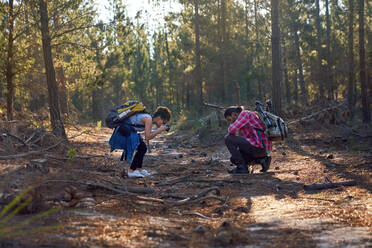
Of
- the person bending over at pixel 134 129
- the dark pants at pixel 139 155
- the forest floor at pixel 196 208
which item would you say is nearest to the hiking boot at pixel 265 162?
the forest floor at pixel 196 208

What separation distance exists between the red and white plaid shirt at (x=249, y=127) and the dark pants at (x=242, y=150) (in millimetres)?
89

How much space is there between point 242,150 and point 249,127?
44cm

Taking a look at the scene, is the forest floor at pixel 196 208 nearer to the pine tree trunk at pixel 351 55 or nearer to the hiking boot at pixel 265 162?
the hiking boot at pixel 265 162

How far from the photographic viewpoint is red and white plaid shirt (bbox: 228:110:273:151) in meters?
6.80

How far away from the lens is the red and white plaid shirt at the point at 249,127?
22.3 ft

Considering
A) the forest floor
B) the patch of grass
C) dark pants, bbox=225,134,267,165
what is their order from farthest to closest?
dark pants, bbox=225,134,267,165 → the forest floor → the patch of grass

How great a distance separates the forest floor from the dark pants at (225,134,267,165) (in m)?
0.41

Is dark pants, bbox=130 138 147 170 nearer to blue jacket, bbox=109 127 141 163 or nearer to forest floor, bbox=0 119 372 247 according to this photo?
blue jacket, bbox=109 127 141 163

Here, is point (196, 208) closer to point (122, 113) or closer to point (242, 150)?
point (122, 113)

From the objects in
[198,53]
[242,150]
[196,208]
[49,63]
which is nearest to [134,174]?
[242,150]

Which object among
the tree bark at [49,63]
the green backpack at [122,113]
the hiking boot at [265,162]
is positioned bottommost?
the hiking boot at [265,162]

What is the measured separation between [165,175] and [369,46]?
21.7 meters

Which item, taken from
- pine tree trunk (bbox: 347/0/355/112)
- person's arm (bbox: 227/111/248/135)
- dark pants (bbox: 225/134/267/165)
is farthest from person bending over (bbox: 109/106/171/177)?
pine tree trunk (bbox: 347/0/355/112)

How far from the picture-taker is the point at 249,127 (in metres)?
6.99
